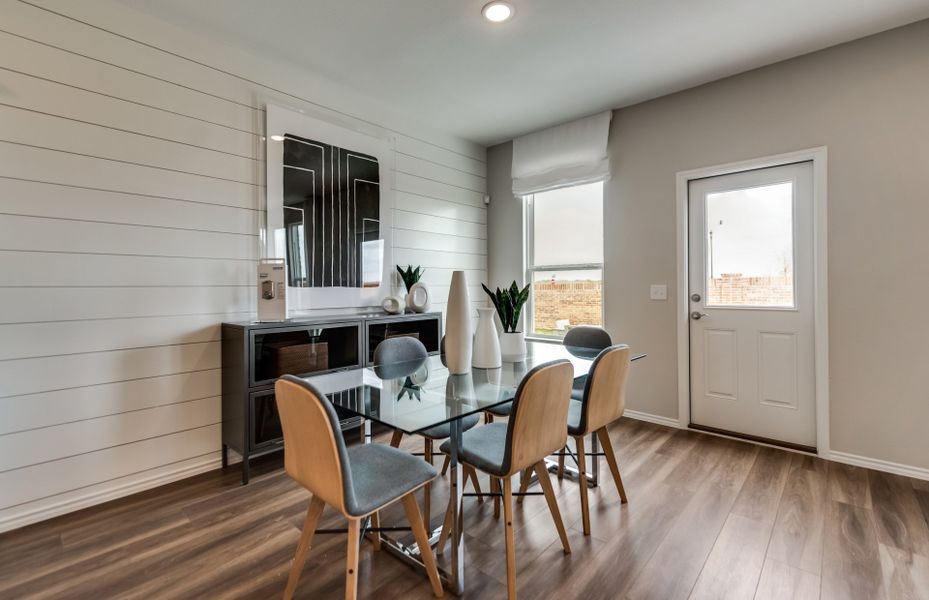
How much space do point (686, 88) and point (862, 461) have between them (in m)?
2.81

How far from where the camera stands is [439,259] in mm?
4133

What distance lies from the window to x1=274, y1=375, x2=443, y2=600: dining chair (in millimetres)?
2745

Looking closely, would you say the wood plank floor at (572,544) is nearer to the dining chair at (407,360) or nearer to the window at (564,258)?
the dining chair at (407,360)

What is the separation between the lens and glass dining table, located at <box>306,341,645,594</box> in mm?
1564

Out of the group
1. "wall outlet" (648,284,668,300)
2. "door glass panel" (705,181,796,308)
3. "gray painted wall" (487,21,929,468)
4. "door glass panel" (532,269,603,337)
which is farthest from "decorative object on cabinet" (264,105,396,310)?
"door glass panel" (705,181,796,308)

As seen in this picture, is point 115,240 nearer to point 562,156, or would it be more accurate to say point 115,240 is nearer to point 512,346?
point 512,346

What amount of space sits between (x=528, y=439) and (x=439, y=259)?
276 cm

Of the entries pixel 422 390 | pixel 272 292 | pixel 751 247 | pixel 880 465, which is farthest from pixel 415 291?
pixel 880 465

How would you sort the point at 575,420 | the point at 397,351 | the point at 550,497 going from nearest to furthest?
the point at 550,497 < the point at 575,420 < the point at 397,351

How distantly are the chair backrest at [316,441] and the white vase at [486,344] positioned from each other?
Result: 40.9 inches

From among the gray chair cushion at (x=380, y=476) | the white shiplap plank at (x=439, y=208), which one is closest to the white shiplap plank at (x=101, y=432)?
the gray chair cushion at (x=380, y=476)

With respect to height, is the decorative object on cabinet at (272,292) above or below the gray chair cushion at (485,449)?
above

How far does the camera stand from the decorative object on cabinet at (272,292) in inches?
105

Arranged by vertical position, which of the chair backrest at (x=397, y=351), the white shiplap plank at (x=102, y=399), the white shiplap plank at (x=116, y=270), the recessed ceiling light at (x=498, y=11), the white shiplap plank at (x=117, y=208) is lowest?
the white shiplap plank at (x=102, y=399)
